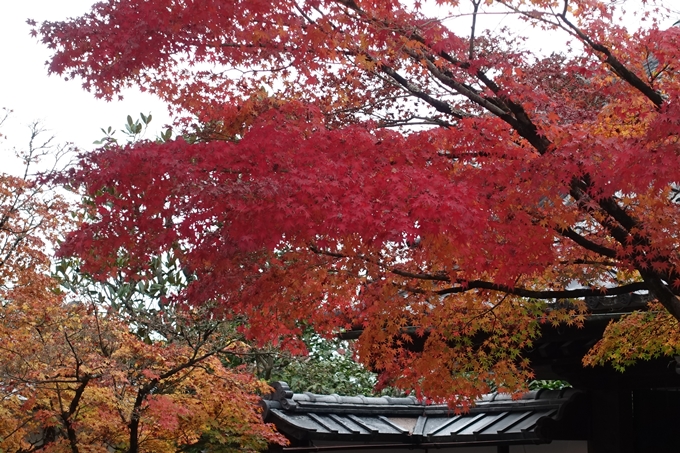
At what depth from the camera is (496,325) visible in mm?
7469

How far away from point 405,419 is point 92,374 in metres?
4.58

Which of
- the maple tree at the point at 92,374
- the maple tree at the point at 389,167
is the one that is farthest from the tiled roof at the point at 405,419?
the maple tree at the point at 389,167

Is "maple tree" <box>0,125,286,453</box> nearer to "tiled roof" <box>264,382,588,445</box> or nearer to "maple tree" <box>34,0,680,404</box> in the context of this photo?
"tiled roof" <box>264,382,588,445</box>

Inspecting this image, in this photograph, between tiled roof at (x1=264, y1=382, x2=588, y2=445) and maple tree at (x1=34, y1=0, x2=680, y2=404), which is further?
tiled roof at (x1=264, y1=382, x2=588, y2=445)

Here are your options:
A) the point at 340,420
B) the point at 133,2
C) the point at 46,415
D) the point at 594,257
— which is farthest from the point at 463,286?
the point at 46,415

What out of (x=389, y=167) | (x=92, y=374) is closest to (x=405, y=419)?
(x=92, y=374)

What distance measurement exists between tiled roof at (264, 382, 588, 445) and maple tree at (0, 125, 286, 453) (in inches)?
18.3

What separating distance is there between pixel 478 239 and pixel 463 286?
31.4 inches

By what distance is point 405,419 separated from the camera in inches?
444

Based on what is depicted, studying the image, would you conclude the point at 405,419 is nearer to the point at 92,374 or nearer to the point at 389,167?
the point at 92,374

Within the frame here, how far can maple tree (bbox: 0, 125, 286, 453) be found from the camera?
33.1 feet

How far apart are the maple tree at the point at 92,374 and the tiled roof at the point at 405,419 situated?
0.47 metres

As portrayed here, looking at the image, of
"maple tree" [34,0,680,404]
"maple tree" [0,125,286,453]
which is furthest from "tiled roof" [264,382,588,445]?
→ "maple tree" [34,0,680,404]

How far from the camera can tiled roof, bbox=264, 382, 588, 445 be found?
9.49m
